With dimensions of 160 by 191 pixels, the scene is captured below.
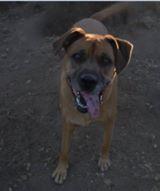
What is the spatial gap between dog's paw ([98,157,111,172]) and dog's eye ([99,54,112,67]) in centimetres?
108

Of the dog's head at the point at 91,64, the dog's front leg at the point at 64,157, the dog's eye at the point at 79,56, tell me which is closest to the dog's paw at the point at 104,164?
the dog's front leg at the point at 64,157

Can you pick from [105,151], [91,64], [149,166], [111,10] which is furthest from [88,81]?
[111,10]

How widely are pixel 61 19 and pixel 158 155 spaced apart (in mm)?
2538

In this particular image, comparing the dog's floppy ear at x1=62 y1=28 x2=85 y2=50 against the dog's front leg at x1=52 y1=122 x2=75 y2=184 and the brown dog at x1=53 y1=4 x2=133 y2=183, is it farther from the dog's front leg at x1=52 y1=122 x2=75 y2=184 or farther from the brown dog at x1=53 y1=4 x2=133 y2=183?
the dog's front leg at x1=52 y1=122 x2=75 y2=184

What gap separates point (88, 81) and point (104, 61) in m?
0.28

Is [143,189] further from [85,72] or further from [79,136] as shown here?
[85,72]

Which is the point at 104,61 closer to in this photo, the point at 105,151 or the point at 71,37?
the point at 71,37

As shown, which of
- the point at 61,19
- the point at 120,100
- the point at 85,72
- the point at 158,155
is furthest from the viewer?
the point at 61,19

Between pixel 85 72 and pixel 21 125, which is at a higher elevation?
pixel 85 72

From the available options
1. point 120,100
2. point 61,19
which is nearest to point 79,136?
point 120,100

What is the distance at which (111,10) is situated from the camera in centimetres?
621

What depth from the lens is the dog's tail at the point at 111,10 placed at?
6.00 m

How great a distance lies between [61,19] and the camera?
646 cm

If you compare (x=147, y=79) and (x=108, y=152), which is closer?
(x=108, y=152)
